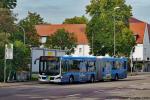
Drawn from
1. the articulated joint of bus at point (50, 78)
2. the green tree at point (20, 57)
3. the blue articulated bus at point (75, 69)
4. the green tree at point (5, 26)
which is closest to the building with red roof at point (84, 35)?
the blue articulated bus at point (75, 69)

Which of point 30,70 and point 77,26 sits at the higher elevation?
point 77,26

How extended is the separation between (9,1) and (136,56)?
4706cm

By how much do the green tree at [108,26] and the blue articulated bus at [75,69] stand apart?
28.4 m

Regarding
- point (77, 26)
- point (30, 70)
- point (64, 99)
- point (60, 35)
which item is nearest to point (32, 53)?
point (30, 70)

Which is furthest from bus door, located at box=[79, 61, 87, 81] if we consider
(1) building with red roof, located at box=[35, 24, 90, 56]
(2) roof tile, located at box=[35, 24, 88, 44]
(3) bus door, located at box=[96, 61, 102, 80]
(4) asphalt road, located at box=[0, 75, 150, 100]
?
(2) roof tile, located at box=[35, 24, 88, 44]

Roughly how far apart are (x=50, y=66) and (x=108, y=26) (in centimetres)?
3940

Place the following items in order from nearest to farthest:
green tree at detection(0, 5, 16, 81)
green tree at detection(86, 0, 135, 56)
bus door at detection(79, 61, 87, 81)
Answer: bus door at detection(79, 61, 87, 81) → green tree at detection(0, 5, 16, 81) → green tree at detection(86, 0, 135, 56)

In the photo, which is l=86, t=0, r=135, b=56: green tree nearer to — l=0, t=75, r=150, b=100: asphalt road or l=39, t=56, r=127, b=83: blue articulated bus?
l=39, t=56, r=127, b=83: blue articulated bus

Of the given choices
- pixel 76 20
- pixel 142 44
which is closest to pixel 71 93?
pixel 142 44

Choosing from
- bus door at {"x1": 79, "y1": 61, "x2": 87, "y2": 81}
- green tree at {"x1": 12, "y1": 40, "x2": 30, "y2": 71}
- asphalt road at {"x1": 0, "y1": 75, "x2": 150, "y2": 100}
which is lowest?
asphalt road at {"x1": 0, "y1": 75, "x2": 150, "y2": 100}

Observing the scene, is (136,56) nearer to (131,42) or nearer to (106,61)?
(131,42)

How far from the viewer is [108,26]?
84.3 m

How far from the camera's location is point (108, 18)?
8581 cm

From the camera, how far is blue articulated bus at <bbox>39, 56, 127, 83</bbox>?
149 feet
